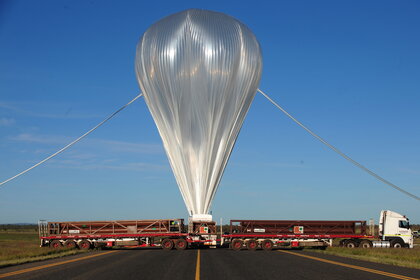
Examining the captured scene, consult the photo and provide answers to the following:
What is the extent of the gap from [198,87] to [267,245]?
44.2ft

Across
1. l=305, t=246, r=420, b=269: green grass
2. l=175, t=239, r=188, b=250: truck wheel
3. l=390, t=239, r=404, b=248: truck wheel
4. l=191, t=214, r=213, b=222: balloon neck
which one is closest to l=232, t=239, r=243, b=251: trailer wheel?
l=191, t=214, r=213, b=222: balloon neck

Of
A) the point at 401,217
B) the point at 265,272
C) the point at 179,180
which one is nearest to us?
the point at 265,272

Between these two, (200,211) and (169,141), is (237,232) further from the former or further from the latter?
(169,141)

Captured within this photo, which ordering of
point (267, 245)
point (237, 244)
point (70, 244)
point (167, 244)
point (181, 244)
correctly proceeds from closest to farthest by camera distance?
point (181, 244)
point (167, 244)
point (237, 244)
point (267, 245)
point (70, 244)

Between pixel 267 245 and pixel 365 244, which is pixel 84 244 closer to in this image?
pixel 267 245

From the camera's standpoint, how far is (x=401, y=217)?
4628cm

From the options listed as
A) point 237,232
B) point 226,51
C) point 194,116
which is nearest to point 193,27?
point 226,51

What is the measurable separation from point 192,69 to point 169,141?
5459 millimetres

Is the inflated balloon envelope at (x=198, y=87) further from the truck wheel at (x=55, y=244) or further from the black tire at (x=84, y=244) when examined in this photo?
the truck wheel at (x=55, y=244)

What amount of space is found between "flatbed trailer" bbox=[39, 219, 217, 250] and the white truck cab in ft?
49.5

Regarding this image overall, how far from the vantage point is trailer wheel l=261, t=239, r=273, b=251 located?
4181cm

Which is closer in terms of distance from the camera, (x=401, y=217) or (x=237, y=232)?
(x=237, y=232)

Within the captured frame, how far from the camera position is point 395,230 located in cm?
4603

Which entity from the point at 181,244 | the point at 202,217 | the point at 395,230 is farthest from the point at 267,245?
the point at 395,230
